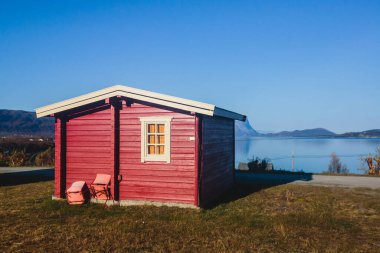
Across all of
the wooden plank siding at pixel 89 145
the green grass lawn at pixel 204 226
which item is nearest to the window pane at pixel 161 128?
the wooden plank siding at pixel 89 145

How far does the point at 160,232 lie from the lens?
7.49m

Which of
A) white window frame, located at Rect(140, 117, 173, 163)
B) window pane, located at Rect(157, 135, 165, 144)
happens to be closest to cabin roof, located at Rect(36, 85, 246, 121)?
white window frame, located at Rect(140, 117, 173, 163)

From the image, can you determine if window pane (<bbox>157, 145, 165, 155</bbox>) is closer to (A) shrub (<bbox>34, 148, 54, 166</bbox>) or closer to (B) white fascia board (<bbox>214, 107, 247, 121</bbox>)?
(B) white fascia board (<bbox>214, 107, 247, 121</bbox>)

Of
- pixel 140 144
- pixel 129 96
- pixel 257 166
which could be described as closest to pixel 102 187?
pixel 140 144

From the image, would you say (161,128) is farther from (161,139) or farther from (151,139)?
(151,139)

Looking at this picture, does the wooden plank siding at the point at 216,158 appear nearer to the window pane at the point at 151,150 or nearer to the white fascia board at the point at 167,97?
the white fascia board at the point at 167,97

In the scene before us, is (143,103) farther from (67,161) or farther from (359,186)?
(359,186)

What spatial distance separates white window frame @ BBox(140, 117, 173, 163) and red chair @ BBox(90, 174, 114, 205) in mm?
1387

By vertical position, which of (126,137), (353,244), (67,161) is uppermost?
(126,137)

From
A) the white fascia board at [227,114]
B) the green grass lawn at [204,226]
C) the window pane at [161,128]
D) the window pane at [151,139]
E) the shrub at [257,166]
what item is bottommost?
the green grass lawn at [204,226]

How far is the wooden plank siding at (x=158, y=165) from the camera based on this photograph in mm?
9781

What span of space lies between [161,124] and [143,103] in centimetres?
89

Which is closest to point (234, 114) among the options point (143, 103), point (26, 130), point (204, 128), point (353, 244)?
point (204, 128)

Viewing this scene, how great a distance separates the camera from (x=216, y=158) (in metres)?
11.4
